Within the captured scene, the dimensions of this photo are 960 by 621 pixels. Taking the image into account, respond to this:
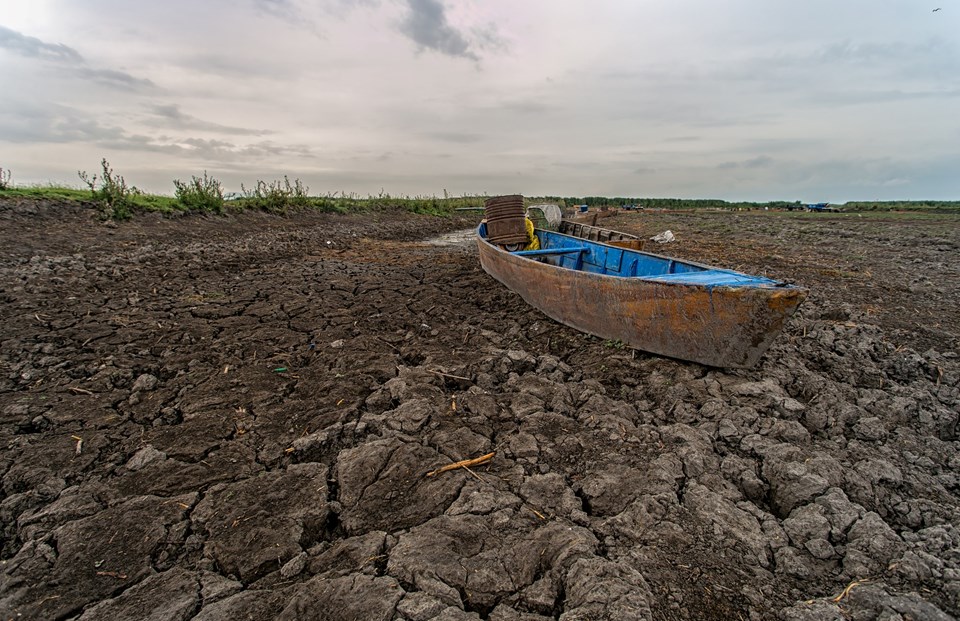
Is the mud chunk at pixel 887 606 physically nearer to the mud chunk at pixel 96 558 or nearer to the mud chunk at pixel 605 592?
the mud chunk at pixel 605 592

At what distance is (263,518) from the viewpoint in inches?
82.7

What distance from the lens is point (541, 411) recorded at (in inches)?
120

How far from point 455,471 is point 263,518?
1017 millimetres

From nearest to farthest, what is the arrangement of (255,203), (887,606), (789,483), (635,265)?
1. (887,606)
2. (789,483)
3. (635,265)
4. (255,203)

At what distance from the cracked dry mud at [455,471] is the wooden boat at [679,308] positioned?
0.20 metres

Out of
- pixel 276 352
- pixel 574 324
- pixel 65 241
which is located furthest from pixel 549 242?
pixel 65 241

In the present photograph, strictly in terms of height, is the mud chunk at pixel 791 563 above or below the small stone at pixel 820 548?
below

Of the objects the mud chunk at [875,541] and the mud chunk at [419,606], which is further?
the mud chunk at [875,541]

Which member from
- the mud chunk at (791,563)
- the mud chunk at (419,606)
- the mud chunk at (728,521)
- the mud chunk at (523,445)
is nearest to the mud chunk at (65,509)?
the mud chunk at (419,606)

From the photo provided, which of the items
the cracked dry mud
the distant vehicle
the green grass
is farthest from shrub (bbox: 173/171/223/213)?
the distant vehicle

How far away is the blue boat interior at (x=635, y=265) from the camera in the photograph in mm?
3393

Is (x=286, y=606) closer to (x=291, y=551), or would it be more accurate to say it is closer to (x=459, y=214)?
(x=291, y=551)

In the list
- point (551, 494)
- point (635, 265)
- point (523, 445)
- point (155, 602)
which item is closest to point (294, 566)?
point (155, 602)

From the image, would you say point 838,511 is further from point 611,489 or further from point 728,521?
point 611,489
